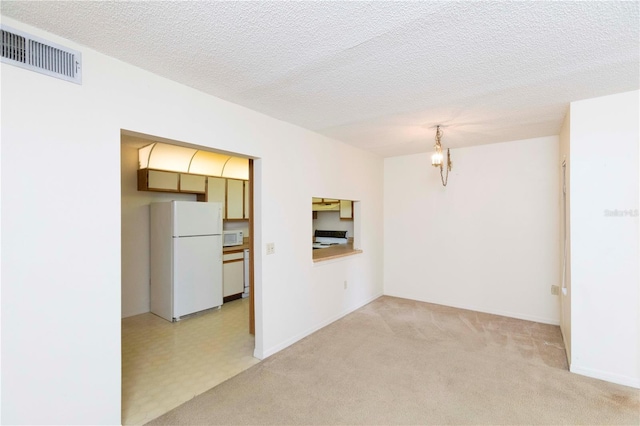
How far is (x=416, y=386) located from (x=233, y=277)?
3.25 meters

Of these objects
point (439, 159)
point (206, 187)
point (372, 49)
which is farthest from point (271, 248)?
point (206, 187)

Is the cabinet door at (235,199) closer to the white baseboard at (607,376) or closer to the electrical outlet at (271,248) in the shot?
the electrical outlet at (271,248)

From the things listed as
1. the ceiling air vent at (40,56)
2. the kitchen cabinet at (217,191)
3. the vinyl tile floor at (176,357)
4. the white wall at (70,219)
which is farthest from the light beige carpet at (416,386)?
the kitchen cabinet at (217,191)

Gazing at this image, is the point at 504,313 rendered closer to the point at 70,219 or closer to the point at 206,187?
the point at 206,187

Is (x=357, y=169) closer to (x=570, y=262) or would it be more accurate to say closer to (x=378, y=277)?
(x=378, y=277)

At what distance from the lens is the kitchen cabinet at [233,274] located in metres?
4.71

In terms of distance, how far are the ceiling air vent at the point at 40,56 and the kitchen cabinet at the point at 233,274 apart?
10.9 feet

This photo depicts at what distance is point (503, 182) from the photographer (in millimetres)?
4188

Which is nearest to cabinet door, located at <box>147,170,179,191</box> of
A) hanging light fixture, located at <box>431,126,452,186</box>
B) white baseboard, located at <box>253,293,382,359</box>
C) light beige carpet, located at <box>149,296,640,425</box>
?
white baseboard, located at <box>253,293,382,359</box>

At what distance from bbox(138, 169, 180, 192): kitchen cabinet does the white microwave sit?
106 cm

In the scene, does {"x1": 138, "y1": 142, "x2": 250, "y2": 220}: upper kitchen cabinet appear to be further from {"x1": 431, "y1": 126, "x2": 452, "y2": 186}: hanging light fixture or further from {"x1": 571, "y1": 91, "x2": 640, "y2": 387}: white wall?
{"x1": 571, "y1": 91, "x2": 640, "y2": 387}: white wall

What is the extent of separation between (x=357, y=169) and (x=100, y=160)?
10.8ft

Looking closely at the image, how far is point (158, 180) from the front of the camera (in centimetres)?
Result: 422

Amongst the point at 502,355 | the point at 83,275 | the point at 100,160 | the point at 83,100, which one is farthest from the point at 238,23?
the point at 502,355
